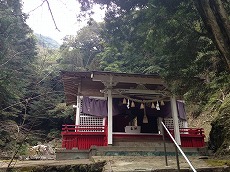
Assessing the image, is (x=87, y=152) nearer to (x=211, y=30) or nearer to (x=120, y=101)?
(x=120, y=101)

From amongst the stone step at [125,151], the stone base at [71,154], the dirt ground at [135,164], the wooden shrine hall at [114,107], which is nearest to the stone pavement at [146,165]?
the dirt ground at [135,164]

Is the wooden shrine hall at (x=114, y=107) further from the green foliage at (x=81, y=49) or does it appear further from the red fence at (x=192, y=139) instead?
the green foliage at (x=81, y=49)

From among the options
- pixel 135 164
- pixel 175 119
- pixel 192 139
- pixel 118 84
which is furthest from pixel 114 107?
pixel 135 164

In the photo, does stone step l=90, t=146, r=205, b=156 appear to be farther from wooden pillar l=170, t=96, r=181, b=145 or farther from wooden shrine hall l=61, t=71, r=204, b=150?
wooden pillar l=170, t=96, r=181, b=145

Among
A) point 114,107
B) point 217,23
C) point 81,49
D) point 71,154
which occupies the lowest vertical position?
point 71,154

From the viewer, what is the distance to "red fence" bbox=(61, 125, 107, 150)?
9.88 m

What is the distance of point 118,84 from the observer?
37.4ft

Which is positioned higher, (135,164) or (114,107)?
(114,107)

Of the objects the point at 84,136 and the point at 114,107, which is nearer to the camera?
the point at 84,136

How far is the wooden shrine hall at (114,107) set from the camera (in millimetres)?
10047

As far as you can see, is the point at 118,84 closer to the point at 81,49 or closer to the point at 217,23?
the point at 217,23

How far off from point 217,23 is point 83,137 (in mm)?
7182

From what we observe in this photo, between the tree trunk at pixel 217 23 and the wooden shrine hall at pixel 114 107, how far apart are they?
206 inches

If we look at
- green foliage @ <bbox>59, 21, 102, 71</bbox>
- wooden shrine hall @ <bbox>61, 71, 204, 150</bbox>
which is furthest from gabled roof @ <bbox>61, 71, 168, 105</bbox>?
green foliage @ <bbox>59, 21, 102, 71</bbox>
